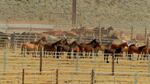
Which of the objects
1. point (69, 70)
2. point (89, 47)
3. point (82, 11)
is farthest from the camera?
point (82, 11)

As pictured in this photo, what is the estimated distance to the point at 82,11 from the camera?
6072 centimetres

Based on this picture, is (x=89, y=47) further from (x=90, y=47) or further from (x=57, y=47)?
(x=57, y=47)

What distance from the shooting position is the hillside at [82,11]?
56.7m

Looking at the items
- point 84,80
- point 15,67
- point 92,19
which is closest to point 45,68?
point 15,67

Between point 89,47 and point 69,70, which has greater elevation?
point 89,47

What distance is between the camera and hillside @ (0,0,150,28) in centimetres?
5666

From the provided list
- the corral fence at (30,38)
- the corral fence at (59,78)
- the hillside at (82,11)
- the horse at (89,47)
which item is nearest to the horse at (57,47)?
the horse at (89,47)

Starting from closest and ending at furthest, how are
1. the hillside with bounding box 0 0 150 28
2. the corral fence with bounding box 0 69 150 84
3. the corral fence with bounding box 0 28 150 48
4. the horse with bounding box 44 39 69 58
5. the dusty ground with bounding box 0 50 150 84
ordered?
1. the corral fence with bounding box 0 69 150 84
2. the dusty ground with bounding box 0 50 150 84
3. the horse with bounding box 44 39 69 58
4. the corral fence with bounding box 0 28 150 48
5. the hillside with bounding box 0 0 150 28

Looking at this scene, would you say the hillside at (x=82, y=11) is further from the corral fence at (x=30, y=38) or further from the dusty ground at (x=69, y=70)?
the dusty ground at (x=69, y=70)

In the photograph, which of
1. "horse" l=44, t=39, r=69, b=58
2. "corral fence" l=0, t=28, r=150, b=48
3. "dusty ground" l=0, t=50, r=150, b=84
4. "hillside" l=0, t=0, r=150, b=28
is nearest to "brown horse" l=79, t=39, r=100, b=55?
"horse" l=44, t=39, r=69, b=58

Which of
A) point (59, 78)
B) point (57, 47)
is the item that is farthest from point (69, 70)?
point (57, 47)

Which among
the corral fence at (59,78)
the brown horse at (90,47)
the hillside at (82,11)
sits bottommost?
the corral fence at (59,78)

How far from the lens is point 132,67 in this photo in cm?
2289

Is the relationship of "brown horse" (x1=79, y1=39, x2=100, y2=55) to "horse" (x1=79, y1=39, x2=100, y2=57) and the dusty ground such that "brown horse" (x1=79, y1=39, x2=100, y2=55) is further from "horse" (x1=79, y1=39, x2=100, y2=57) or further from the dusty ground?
the dusty ground
